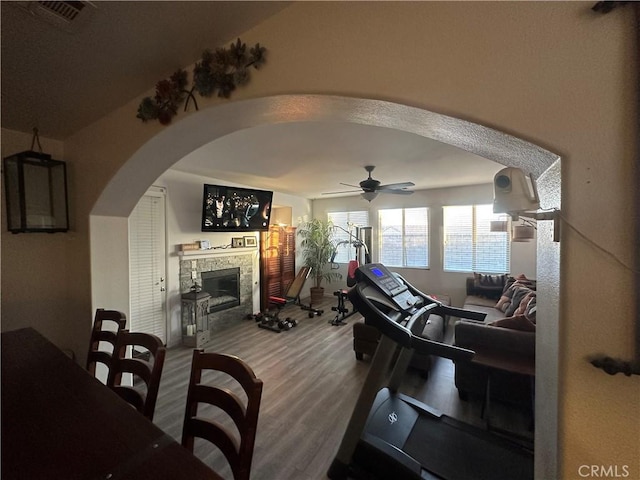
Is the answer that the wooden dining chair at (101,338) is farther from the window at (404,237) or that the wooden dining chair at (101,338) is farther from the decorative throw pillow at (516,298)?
the window at (404,237)

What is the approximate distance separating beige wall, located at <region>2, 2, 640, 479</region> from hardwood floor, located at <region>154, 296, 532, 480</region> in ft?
5.48

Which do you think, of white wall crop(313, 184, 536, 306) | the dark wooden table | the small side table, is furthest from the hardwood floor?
white wall crop(313, 184, 536, 306)

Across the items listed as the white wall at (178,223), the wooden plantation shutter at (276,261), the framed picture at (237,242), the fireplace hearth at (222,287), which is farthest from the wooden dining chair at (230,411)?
the wooden plantation shutter at (276,261)

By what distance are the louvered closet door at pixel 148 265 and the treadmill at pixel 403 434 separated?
9.98 feet

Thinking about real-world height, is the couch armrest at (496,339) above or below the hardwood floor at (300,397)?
above

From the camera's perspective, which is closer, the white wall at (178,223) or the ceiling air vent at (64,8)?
the ceiling air vent at (64,8)

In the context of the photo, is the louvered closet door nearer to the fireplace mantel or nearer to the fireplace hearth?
the fireplace mantel

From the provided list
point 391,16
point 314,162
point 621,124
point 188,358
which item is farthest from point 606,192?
point 188,358

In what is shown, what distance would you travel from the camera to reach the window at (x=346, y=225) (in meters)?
6.46

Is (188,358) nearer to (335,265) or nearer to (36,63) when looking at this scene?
(36,63)

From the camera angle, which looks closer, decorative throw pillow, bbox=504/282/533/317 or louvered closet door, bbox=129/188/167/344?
louvered closet door, bbox=129/188/167/344

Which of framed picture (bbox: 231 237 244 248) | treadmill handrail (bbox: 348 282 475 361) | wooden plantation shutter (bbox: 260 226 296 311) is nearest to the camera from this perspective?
treadmill handrail (bbox: 348 282 475 361)

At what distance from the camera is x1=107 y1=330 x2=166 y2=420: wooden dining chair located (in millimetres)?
1172

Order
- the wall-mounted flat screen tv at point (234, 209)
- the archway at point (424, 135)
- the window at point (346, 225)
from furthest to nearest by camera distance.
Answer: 1. the window at point (346, 225)
2. the wall-mounted flat screen tv at point (234, 209)
3. the archway at point (424, 135)
